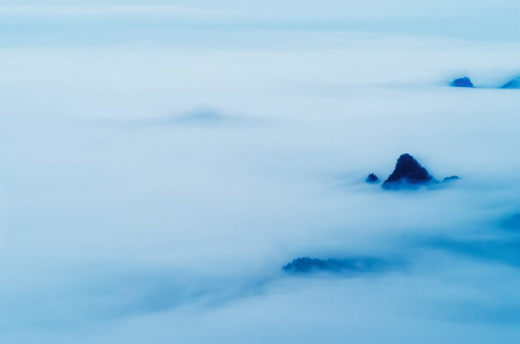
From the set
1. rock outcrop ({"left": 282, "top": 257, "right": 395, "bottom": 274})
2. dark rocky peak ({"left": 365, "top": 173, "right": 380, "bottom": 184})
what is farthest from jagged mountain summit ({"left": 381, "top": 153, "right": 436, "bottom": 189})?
rock outcrop ({"left": 282, "top": 257, "right": 395, "bottom": 274})

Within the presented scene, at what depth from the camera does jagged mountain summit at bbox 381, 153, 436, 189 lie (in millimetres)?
8789

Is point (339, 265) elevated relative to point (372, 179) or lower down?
lower down

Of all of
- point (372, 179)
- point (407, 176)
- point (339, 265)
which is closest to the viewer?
point (339, 265)

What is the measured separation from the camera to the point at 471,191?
30.3 feet

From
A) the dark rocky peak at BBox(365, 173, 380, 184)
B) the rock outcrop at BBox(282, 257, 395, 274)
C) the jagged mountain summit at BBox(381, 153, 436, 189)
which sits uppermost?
the dark rocky peak at BBox(365, 173, 380, 184)

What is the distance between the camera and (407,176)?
902 centimetres

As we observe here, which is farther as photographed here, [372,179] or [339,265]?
[372,179]

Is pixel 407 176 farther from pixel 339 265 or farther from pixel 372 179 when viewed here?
pixel 339 265

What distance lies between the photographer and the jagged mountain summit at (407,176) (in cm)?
879

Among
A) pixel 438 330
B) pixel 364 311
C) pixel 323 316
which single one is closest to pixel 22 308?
pixel 323 316

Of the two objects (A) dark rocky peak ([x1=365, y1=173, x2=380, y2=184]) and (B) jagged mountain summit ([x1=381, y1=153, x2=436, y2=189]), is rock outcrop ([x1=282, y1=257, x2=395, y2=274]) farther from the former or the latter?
(A) dark rocky peak ([x1=365, y1=173, x2=380, y2=184])

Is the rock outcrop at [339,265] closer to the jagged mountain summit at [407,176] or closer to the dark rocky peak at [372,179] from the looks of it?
the jagged mountain summit at [407,176]

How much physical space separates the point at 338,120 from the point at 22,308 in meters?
17.6

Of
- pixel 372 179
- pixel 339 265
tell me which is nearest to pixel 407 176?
pixel 372 179
